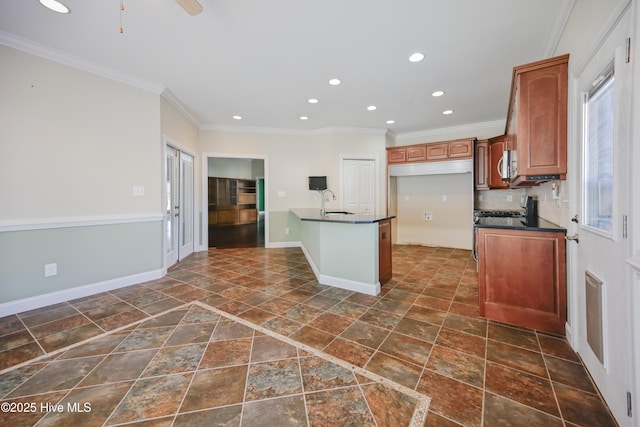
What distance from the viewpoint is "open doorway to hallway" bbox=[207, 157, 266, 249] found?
9.09m

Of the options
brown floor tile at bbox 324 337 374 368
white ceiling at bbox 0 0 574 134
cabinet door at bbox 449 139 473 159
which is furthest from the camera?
cabinet door at bbox 449 139 473 159

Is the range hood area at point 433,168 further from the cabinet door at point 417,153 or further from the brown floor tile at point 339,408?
the brown floor tile at point 339,408

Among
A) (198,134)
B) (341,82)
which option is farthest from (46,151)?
(341,82)

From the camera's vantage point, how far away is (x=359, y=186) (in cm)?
570

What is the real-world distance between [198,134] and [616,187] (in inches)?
232

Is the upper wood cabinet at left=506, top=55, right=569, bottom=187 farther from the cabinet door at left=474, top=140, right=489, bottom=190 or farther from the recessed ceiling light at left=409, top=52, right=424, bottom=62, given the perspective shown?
the cabinet door at left=474, top=140, right=489, bottom=190

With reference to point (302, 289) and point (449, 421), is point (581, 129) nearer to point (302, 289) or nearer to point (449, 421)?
point (449, 421)

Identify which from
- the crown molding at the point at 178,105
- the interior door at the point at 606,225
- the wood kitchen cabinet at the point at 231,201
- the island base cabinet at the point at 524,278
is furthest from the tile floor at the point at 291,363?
the wood kitchen cabinet at the point at 231,201

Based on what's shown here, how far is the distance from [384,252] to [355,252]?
1.55 ft

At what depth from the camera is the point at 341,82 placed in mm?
3486

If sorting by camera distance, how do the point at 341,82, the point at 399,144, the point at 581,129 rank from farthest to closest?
1. the point at 399,144
2. the point at 341,82
3. the point at 581,129

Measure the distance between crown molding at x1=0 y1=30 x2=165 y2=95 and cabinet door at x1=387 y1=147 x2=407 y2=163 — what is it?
4386 mm

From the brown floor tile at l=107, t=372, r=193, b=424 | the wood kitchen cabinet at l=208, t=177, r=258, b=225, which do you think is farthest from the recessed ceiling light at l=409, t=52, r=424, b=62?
the wood kitchen cabinet at l=208, t=177, r=258, b=225

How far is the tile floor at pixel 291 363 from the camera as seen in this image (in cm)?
133
